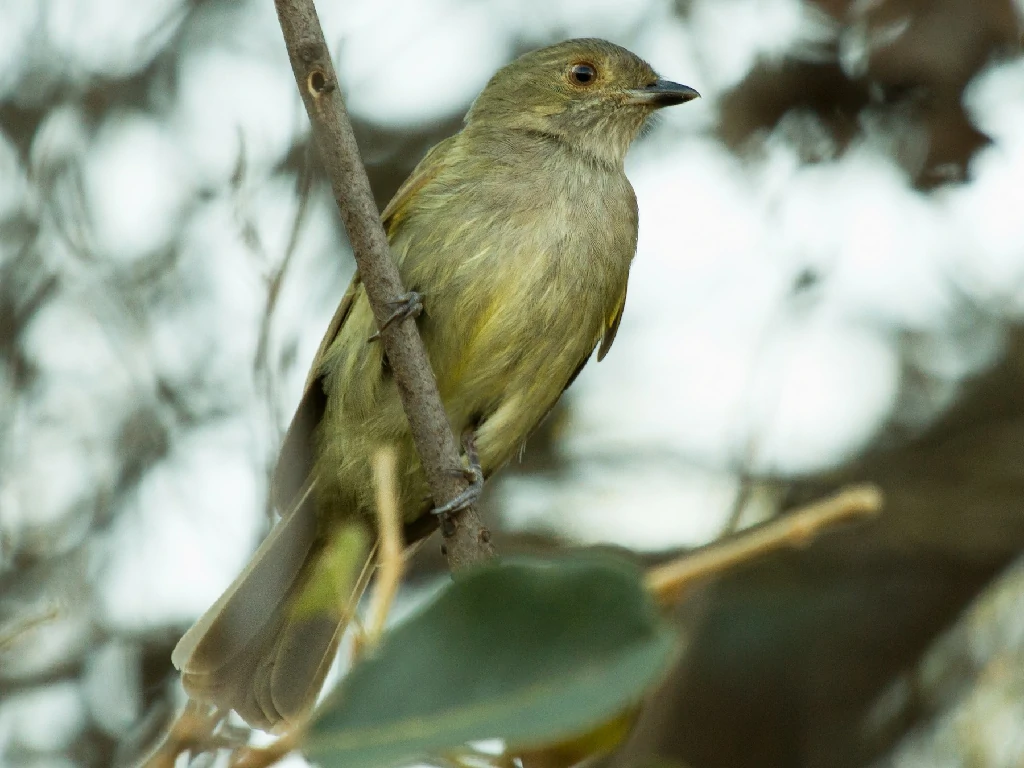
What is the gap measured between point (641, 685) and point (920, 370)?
16.5 feet

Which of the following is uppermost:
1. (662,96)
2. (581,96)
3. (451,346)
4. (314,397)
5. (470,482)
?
(581,96)

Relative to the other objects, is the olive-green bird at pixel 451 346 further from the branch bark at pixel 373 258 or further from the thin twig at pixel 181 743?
the thin twig at pixel 181 743

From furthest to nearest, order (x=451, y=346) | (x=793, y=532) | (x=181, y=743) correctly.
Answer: (x=451, y=346), (x=181, y=743), (x=793, y=532)

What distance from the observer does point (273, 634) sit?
14.0ft

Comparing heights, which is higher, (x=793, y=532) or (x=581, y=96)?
(x=793, y=532)

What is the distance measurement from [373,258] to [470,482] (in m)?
1.20

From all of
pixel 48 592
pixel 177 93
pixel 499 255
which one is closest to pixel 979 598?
pixel 499 255

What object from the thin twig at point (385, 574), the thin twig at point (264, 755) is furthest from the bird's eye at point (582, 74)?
the thin twig at point (264, 755)

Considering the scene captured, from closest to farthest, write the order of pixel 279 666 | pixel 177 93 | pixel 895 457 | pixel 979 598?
pixel 279 666 < pixel 979 598 < pixel 895 457 < pixel 177 93

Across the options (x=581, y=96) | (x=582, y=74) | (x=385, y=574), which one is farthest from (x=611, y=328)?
(x=385, y=574)

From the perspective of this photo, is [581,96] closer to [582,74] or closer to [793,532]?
[582,74]

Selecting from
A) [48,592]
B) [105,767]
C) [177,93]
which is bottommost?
[105,767]

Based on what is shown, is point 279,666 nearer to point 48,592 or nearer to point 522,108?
point 48,592

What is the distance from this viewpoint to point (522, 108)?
196 inches
